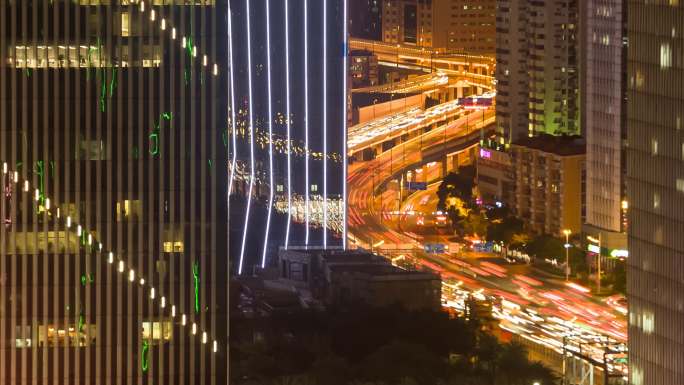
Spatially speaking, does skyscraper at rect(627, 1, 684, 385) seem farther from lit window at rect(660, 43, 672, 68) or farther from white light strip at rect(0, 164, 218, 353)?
white light strip at rect(0, 164, 218, 353)

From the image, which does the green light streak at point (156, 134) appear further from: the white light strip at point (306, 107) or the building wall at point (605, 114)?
the white light strip at point (306, 107)

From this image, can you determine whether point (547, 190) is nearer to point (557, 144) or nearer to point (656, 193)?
point (557, 144)

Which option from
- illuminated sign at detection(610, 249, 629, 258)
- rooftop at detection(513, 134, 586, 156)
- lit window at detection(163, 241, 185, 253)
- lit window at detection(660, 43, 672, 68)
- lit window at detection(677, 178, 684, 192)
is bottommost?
illuminated sign at detection(610, 249, 629, 258)

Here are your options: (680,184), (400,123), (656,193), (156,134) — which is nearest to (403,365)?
(156,134)

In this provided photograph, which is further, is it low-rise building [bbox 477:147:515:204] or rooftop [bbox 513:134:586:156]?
low-rise building [bbox 477:147:515:204]

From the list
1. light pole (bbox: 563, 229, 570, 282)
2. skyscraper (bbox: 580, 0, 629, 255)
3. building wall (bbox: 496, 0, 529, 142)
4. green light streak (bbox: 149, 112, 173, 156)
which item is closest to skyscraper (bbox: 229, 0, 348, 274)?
light pole (bbox: 563, 229, 570, 282)

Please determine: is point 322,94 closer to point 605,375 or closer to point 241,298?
point 241,298
